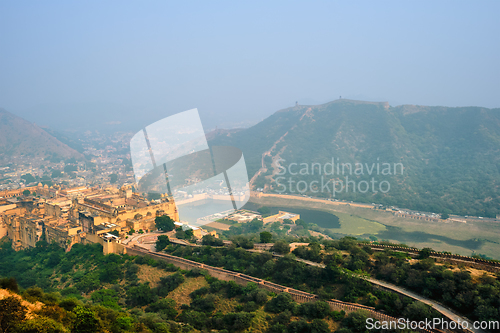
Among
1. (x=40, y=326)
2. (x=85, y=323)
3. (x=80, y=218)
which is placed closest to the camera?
(x=40, y=326)

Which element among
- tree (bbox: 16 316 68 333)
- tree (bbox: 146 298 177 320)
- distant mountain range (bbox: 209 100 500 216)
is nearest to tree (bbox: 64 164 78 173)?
distant mountain range (bbox: 209 100 500 216)

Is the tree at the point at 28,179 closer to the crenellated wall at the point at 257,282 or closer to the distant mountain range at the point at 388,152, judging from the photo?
the distant mountain range at the point at 388,152

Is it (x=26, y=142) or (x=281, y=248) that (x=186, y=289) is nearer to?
(x=281, y=248)

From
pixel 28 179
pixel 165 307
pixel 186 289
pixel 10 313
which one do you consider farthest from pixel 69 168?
pixel 10 313

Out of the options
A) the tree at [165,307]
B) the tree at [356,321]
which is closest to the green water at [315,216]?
the tree at [165,307]

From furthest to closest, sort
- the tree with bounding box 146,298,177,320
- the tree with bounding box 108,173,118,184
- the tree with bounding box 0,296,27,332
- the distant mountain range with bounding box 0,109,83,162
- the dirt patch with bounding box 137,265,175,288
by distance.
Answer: the distant mountain range with bounding box 0,109,83,162, the tree with bounding box 108,173,118,184, the dirt patch with bounding box 137,265,175,288, the tree with bounding box 146,298,177,320, the tree with bounding box 0,296,27,332

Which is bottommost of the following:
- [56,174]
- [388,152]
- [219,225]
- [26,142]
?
[219,225]

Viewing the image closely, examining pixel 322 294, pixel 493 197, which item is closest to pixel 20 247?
pixel 322 294

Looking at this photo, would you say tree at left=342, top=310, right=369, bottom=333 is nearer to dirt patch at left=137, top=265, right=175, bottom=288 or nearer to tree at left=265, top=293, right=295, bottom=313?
tree at left=265, top=293, right=295, bottom=313
